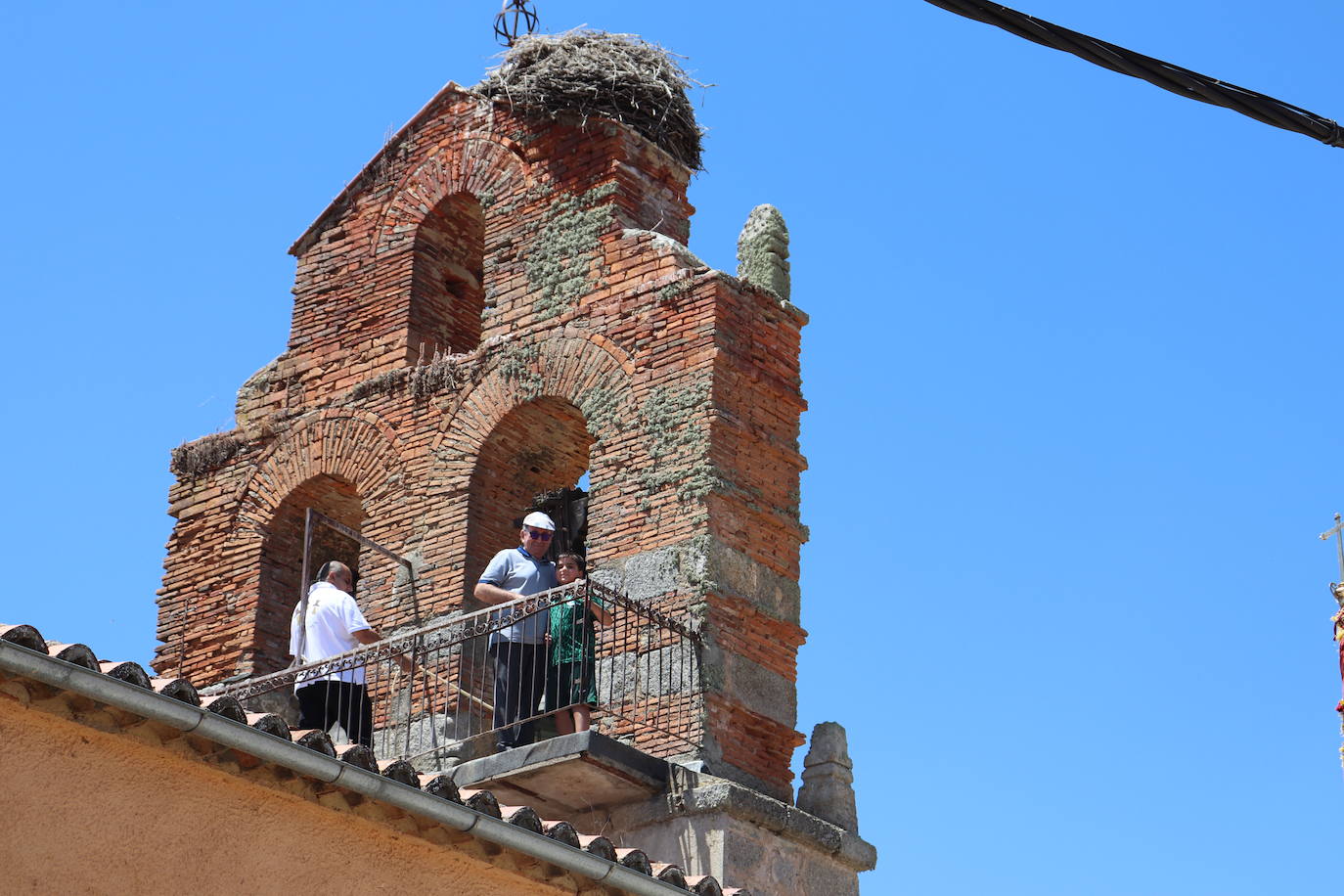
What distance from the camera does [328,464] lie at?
564 inches

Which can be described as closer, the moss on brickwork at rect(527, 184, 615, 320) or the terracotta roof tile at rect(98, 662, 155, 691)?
the terracotta roof tile at rect(98, 662, 155, 691)

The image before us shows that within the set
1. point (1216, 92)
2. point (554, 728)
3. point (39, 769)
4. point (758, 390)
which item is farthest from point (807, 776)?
point (1216, 92)

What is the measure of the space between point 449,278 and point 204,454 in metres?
1.87

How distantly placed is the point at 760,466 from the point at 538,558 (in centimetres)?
142

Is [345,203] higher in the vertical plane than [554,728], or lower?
higher

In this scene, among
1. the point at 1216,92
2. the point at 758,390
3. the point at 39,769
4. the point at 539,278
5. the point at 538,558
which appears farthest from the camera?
the point at 539,278

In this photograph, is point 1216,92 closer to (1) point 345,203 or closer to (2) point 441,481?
(2) point 441,481

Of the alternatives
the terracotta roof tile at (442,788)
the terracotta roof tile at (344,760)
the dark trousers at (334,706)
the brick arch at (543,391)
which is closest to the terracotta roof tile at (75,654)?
the terracotta roof tile at (344,760)

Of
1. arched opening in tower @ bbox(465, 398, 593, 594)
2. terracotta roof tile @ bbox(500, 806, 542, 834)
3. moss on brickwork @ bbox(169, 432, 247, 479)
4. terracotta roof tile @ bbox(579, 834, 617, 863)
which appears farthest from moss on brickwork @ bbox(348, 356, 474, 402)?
terracotta roof tile @ bbox(500, 806, 542, 834)

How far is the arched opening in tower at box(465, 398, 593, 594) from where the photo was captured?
13.5 meters

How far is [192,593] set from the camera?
47.5ft

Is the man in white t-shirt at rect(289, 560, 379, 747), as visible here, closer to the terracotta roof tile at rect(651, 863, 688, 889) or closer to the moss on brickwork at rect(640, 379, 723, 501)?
the moss on brickwork at rect(640, 379, 723, 501)

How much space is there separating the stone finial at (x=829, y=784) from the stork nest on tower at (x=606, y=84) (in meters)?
3.96

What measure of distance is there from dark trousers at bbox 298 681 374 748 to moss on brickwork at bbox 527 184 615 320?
2685mm
